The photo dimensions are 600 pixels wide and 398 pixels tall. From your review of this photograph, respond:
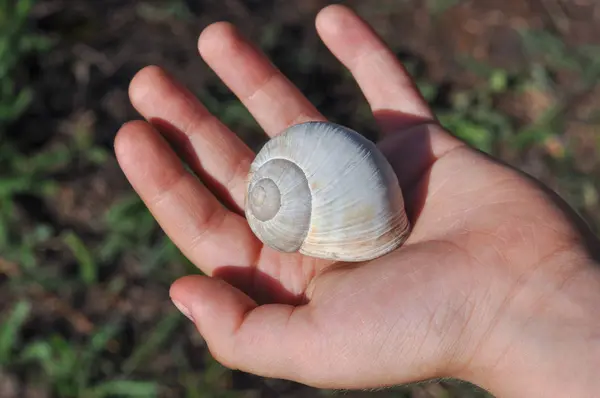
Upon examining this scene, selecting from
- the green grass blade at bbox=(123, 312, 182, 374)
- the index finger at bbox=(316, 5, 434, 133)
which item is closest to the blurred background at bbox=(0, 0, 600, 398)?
the green grass blade at bbox=(123, 312, 182, 374)

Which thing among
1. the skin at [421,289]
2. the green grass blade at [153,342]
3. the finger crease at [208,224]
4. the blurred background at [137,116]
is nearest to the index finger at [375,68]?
the skin at [421,289]

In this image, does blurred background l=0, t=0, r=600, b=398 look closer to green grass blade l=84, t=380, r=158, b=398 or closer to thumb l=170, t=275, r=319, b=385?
green grass blade l=84, t=380, r=158, b=398

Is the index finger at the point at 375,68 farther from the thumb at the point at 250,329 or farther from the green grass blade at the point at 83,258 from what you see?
the green grass blade at the point at 83,258

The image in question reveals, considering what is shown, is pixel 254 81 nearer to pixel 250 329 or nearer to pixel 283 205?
pixel 283 205

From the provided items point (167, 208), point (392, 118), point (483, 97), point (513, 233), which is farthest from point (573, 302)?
point (483, 97)

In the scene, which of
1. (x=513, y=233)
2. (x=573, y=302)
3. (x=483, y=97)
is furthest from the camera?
(x=483, y=97)

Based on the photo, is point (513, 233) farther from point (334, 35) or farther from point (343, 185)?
point (334, 35)
